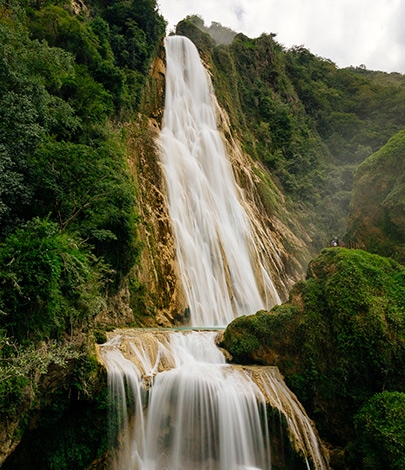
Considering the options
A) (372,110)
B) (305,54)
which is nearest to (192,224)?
(372,110)

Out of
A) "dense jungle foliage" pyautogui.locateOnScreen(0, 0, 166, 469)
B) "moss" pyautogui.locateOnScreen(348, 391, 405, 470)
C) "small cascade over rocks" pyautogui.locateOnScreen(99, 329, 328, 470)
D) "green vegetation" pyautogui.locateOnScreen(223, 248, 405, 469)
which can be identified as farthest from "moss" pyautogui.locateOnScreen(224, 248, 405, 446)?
"dense jungle foliage" pyautogui.locateOnScreen(0, 0, 166, 469)

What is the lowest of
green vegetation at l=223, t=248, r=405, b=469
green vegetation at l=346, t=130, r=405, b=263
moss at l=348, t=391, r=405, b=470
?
moss at l=348, t=391, r=405, b=470

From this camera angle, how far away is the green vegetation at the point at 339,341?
29.5ft

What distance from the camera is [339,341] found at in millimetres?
9586

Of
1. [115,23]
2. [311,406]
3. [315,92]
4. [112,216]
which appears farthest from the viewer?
[315,92]

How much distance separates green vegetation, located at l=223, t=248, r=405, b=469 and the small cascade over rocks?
90 centimetres

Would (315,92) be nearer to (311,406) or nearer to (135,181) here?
(135,181)

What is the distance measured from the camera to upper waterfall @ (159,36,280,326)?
17.0m

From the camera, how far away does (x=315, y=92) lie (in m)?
49.1

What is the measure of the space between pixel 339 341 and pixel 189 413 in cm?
476

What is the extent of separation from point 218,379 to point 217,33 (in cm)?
7954

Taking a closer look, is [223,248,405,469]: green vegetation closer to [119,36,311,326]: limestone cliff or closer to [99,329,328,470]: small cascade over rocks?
[99,329,328,470]: small cascade over rocks

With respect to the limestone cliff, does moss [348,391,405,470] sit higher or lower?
lower

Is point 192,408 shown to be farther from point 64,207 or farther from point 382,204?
point 382,204
